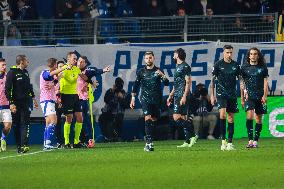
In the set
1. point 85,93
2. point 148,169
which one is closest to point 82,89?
point 85,93

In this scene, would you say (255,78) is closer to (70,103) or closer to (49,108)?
(70,103)

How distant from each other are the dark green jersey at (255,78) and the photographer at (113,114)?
769cm

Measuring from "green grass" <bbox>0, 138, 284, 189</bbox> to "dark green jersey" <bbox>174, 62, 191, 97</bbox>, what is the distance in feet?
5.40

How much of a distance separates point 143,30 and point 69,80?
6.00 m

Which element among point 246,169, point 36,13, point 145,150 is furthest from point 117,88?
point 246,169

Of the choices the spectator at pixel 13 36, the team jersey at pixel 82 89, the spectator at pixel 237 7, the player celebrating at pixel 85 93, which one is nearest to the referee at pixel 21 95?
the player celebrating at pixel 85 93

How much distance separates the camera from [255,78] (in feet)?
74.6

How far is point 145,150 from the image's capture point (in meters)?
22.6

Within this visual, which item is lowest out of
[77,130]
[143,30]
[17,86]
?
[77,130]

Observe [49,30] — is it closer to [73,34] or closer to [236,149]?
[73,34]

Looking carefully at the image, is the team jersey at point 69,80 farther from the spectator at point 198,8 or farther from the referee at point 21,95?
the spectator at point 198,8

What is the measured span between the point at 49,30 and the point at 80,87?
16.1ft

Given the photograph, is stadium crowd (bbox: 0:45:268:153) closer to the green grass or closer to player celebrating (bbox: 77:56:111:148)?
player celebrating (bbox: 77:56:111:148)

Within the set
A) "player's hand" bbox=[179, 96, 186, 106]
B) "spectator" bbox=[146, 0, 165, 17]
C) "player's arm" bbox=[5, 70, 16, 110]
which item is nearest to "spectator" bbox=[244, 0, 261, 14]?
"spectator" bbox=[146, 0, 165, 17]
